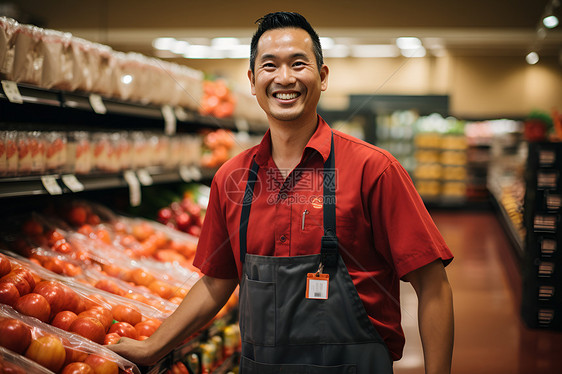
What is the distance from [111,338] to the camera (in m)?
1.74

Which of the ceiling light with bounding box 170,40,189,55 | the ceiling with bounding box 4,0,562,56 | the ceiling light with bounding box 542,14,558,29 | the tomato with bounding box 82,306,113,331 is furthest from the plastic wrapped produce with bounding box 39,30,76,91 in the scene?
the ceiling light with bounding box 170,40,189,55

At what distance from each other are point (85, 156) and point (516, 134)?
12988 millimetres

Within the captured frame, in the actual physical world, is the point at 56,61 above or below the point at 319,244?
above

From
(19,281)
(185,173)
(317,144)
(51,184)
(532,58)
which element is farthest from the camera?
(532,58)

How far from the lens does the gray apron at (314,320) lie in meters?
1.43

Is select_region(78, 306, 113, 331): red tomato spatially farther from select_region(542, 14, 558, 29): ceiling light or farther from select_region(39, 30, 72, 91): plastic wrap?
select_region(542, 14, 558, 29): ceiling light

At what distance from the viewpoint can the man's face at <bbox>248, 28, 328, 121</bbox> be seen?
149 centimetres

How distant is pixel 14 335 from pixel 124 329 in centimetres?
42

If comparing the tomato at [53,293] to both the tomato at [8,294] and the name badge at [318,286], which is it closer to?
the tomato at [8,294]

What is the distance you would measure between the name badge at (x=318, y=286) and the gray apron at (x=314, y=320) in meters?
0.01

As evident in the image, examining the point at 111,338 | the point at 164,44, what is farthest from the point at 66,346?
the point at 164,44

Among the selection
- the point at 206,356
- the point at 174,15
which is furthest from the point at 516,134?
the point at 206,356

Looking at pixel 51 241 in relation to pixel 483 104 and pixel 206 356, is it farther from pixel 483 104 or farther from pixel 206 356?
pixel 483 104

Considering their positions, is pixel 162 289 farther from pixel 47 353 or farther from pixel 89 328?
pixel 47 353
